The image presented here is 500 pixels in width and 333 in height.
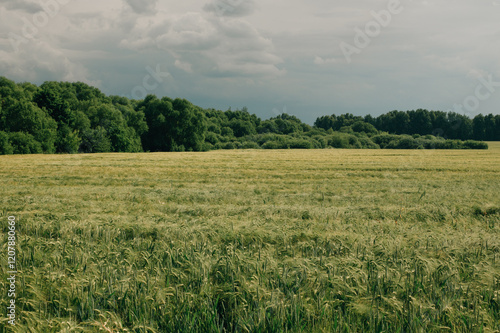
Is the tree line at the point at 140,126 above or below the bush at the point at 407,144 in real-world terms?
above

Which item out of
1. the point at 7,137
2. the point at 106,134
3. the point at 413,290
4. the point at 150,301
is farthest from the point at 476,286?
the point at 106,134

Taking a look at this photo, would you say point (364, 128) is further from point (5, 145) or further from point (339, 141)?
point (5, 145)

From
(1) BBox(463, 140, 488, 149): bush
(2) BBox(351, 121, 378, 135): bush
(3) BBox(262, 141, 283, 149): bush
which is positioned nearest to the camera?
(1) BBox(463, 140, 488, 149): bush

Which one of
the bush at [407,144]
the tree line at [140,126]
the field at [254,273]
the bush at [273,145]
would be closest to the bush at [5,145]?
the tree line at [140,126]

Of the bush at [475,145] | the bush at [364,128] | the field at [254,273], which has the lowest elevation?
the field at [254,273]

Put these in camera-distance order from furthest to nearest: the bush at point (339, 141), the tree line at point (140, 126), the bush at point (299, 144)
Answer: the bush at point (339, 141), the bush at point (299, 144), the tree line at point (140, 126)

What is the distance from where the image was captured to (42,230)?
796 cm

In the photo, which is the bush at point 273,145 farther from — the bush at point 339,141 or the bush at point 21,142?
the bush at point 21,142

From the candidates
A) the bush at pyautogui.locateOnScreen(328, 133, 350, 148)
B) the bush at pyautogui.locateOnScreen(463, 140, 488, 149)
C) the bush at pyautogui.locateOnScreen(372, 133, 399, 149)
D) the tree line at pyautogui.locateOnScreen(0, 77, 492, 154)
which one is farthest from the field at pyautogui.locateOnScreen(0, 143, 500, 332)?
the bush at pyautogui.locateOnScreen(372, 133, 399, 149)

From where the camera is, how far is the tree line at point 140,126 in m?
50.8

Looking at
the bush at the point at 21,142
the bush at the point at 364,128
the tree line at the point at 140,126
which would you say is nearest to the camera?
the bush at the point at 21,142

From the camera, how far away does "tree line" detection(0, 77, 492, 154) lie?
1998 inches

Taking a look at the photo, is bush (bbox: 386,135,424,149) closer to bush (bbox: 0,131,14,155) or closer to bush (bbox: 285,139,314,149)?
bush (bbox: 285,139,314,149)

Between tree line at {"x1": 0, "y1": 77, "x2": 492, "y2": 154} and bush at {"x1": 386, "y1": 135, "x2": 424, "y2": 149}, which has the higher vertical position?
tree line at {"x1": 0, "y1": 77, "x2": 492, "y2": 154}
